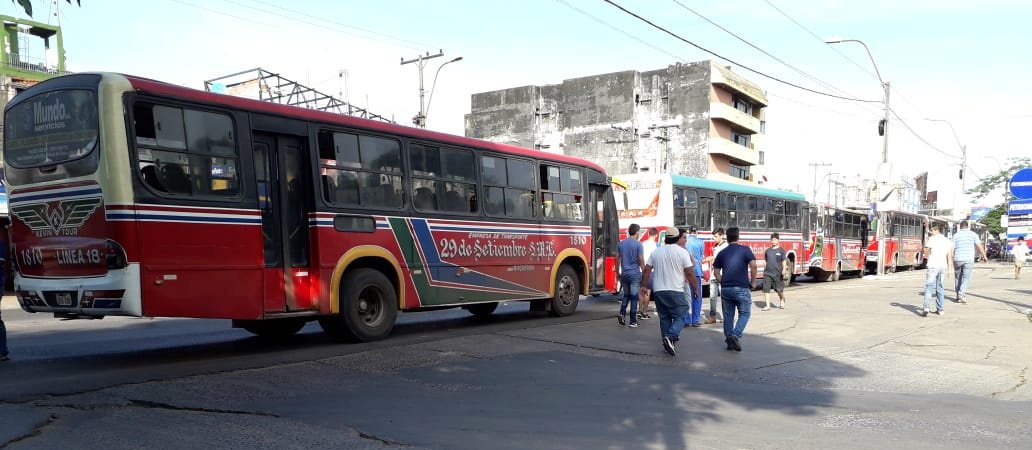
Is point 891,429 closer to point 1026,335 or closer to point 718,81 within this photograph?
point 1026,335

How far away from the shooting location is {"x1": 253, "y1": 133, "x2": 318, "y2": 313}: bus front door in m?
8.88

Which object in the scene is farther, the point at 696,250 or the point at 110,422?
the point at 696,250

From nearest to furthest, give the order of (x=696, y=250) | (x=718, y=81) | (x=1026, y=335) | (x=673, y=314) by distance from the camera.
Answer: (x=673, y=314) → (x=1026, y=335) → (x=696, y=250) → (x=718, y=81)

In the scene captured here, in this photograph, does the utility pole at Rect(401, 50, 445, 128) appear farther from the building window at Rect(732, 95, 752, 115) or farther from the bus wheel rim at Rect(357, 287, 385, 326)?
the building window at Rect(732, 95, 752, 115)

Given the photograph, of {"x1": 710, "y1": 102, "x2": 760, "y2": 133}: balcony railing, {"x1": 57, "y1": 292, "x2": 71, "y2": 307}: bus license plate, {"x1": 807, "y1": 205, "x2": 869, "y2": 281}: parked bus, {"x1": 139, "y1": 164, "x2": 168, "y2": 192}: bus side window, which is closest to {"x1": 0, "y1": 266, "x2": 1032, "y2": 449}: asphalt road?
{"x1": 57, "y1": 292, "x2": 71, "y2": 307}: bus license plate

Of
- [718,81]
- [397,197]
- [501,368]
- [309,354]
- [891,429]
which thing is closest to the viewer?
[891,429]

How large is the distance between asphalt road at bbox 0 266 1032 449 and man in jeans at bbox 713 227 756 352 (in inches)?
19.7

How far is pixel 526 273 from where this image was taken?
12883 millimetres

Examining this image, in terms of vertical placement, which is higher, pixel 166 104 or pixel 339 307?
pixel 166 104

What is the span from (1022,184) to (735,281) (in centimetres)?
929

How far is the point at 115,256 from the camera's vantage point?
292 inches

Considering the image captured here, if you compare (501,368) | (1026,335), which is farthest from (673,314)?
(1026,335)

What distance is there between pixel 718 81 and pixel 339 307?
51886mm

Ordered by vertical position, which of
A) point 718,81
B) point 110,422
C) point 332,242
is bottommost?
point 110,422
